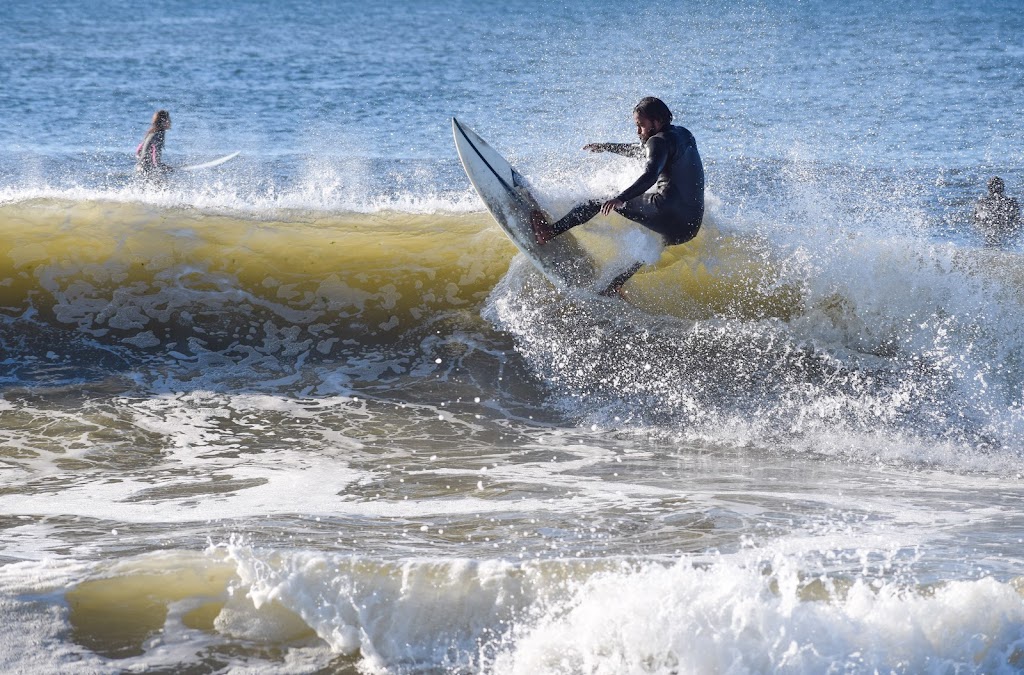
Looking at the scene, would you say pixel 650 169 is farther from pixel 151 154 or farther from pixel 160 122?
pixel 160 122

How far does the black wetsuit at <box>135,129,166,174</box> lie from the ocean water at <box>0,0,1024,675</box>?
993mm

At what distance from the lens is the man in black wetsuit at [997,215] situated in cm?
1230

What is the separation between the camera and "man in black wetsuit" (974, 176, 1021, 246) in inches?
484

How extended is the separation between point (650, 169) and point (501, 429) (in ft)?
7.17

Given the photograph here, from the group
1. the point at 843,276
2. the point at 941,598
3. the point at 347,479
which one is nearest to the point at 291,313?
the point at 347,479

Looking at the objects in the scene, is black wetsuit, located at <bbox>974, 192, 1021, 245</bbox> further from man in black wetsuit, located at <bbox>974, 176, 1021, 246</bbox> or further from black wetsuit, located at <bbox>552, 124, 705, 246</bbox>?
black wetsuit, located at <bbox>552, 124, 705, 246</bbox>

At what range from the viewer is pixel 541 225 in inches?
332

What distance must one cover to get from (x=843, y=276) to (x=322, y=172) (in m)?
10.6

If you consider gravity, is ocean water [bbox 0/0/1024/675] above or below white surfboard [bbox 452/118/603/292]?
below

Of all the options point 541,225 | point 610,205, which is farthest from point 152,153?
point 610,205

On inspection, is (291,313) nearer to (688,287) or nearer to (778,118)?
(688,287)

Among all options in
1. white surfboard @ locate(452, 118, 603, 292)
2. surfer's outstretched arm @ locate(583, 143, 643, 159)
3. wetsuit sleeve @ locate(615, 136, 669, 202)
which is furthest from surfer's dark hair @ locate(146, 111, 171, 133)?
wetsuit sleeve @ locate(615, 136, 669, 202)

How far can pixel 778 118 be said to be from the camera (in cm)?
2236

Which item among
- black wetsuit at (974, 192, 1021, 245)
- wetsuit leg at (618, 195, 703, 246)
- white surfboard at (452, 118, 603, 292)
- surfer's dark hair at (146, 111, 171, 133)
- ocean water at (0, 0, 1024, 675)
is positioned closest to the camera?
ocean water at (0, 0, 1024, 675)
